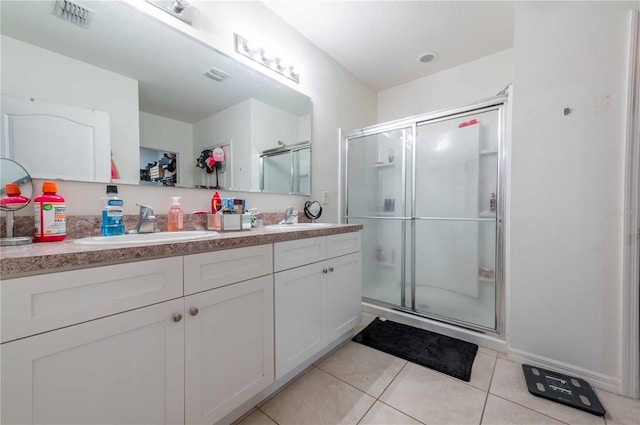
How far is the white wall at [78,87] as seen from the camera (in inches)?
37.1

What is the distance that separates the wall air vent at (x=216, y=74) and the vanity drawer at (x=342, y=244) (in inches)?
47.6

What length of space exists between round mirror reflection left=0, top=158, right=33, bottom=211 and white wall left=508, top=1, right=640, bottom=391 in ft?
8.01

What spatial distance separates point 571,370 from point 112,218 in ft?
8.26

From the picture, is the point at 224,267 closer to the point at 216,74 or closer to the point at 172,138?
the point at 172,138

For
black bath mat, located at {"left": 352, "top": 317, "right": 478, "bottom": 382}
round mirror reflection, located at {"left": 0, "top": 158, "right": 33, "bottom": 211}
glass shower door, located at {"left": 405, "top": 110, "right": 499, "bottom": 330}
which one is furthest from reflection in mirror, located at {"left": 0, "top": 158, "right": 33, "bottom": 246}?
glass shower door, located at {"left": 405, "top": 110, "right": 499, "bottom": 330}

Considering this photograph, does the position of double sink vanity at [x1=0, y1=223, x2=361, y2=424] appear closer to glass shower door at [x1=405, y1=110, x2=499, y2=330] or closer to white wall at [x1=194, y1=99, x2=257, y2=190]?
white wall at [x1=194, y1=99, x2=257, y2=190]

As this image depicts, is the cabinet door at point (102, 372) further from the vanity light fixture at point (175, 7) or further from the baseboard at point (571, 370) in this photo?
the baseboard at point (571, 370)

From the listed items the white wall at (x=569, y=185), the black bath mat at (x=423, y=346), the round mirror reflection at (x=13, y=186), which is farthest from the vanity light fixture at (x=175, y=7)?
the black bath mat at (x=423, y=346)

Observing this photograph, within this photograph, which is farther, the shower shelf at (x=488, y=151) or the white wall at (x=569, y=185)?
the shower shelf at (x=488, y=151)

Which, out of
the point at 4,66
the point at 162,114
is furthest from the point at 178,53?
the point at 4,66

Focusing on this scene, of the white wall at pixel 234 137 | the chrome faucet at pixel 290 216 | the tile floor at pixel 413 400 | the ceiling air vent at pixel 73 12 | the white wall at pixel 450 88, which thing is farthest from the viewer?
the white wall at pixel 450 88

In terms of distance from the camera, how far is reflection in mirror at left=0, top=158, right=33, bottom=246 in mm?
884

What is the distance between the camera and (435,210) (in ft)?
7.26

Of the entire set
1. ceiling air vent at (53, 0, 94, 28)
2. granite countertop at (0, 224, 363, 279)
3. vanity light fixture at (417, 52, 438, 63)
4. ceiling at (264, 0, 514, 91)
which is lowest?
granite countertop at (0, 224, 363, 279)
